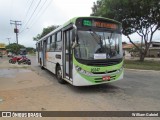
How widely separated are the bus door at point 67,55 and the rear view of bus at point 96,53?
2.72ft

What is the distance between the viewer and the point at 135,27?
3072 centimetres

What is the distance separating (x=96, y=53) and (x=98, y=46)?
0.37 metres

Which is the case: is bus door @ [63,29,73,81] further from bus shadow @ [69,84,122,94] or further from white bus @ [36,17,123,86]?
bus shadow @ [69,84,122,94]

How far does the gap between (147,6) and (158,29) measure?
5.59 meters

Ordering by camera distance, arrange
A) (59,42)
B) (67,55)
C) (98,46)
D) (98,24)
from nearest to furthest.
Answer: (98,46) → (98,24) → (67,55) → (59,42)

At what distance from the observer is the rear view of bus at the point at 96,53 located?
353 inches

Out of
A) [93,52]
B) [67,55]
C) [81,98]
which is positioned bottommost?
[81,98]

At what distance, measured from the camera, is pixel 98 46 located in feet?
30.7

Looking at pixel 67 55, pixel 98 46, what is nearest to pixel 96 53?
pixel 98 46

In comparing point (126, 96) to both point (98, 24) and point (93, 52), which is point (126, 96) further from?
point (98, 24)

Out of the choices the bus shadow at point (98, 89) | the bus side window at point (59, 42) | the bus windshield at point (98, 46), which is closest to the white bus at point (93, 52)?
the bus windshield at point (98, 46)

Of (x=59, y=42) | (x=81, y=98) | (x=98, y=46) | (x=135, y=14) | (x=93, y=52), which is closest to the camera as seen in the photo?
(x=81, y=98)

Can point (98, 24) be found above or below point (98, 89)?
above

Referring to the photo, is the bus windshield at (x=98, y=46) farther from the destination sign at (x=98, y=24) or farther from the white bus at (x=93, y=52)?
the destination sign at (x=98, y=24)
